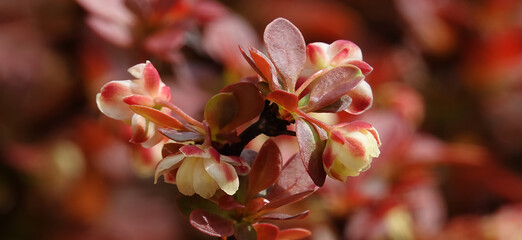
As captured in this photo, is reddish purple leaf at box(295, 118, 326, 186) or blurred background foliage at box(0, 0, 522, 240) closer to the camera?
reddish purple leaf at box(295, 118, 326, 186)

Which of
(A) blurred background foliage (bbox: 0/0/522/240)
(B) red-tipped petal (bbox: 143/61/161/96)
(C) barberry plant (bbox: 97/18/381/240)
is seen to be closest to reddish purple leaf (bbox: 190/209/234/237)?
(C) barberry plant (bbox: 97/18/381/240)

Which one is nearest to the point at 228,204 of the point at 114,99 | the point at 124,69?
the point at 114,99

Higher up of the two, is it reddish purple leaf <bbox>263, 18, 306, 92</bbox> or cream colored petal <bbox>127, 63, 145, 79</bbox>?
reddish purple leaf <bbox>263, 18, 306, 92</bbox>

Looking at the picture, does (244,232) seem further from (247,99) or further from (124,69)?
(124,69)

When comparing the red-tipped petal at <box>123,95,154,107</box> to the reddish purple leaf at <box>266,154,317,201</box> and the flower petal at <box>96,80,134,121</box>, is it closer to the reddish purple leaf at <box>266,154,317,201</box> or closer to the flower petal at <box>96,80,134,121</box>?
the flower petal at <box>96,80,134,121</box>

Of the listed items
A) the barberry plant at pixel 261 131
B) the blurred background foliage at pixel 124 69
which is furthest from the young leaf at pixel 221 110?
the blurred background foliage at pixel 124 69

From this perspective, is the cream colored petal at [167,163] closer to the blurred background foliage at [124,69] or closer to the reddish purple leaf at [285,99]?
the reddish purple leaf at [285,99]
